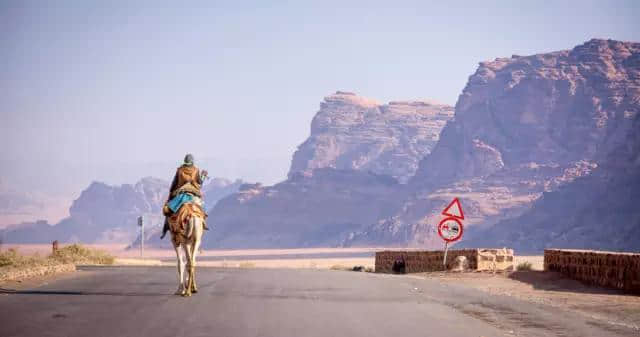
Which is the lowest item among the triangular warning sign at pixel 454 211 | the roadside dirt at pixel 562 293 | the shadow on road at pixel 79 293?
the roadside dirt at pixel 562 293

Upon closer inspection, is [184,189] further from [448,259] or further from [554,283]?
[448,259]

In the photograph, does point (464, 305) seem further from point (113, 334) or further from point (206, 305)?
point (113, 334)

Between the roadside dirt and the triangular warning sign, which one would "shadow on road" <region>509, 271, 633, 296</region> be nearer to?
the roadside dirt

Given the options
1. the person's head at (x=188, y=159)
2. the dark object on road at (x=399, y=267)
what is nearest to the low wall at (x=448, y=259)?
the dark object on road at (x=399, y=267)

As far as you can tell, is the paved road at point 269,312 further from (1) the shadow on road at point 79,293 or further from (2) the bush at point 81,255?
(2) the bush at point 81,255

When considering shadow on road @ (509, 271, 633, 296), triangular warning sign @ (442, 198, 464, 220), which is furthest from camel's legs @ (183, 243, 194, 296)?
triangular warning sign @ (442, 198, 464, 220)

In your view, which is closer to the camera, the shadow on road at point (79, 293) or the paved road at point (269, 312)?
the paved road at point (269, 312)

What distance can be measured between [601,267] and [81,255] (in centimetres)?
2597

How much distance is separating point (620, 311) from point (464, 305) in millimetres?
2847

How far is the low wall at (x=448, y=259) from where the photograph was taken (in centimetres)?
3591

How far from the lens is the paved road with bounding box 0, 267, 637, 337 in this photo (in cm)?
1368

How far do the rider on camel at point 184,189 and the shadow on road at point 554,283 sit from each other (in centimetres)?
1018

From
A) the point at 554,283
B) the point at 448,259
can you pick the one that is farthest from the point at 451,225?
the point at 554,283

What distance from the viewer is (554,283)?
28.6m
